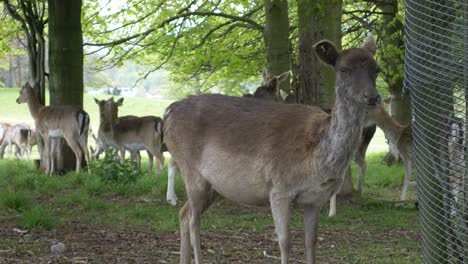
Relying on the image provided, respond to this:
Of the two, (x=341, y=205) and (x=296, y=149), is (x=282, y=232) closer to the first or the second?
(x=296, y=149)

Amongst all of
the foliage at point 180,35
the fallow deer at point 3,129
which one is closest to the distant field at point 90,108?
the fallow deer at point 3,129

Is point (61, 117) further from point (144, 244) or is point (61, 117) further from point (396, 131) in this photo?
point (144, 244)

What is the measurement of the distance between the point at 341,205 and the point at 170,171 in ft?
8.14

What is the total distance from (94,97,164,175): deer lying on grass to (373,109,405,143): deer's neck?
5.20 m

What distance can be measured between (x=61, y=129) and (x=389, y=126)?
6.60 m

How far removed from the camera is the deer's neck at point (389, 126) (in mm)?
12070

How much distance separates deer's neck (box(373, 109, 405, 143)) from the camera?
1207 centimetres

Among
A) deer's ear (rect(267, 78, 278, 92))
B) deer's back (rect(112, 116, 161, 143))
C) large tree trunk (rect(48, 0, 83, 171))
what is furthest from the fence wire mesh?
deer's back (rect(112, 116, 161, 143))

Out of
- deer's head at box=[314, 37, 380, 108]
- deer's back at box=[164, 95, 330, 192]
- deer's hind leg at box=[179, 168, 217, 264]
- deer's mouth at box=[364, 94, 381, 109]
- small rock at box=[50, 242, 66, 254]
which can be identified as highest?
deer's head at box=[314, 37, 380, 108]

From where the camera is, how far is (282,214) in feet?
17.9

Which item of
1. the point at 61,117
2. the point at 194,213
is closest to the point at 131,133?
the point at 61,117

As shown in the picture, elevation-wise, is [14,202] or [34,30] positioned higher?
[34,30]

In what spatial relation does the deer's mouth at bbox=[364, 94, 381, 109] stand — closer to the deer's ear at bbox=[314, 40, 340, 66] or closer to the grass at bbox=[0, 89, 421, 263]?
the deer's ear at bbox=[314, 40, 340, 66]

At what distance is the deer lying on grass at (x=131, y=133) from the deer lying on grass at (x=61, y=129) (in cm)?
70
